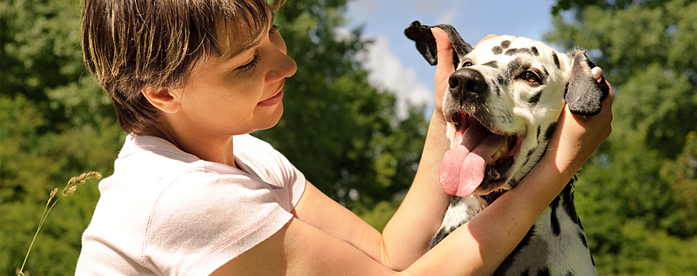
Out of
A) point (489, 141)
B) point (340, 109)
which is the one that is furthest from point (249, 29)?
point (340, 109)

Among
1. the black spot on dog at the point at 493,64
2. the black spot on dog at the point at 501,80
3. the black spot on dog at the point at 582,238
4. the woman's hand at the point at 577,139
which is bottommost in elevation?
the black spot on dog at the point at 582,238

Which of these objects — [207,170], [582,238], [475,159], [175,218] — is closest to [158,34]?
[207,170]

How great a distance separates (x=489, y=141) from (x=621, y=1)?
101 ft

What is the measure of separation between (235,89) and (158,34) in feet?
1.07

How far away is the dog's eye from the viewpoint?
2.27 m

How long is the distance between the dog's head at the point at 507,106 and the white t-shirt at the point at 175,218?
79 centimetres

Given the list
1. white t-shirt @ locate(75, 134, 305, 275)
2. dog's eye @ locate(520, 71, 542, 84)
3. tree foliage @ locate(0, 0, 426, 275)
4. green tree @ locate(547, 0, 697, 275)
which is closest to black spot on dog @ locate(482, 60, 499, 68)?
dog's eye @ locate(520, 71, 542, 84)

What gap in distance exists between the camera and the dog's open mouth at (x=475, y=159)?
6.68ft

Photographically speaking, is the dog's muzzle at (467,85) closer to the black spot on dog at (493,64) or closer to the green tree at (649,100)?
the black spot on dog at (493,64)

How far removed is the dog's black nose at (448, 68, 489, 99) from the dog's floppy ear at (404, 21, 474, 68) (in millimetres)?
448

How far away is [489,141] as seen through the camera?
7.20 feet

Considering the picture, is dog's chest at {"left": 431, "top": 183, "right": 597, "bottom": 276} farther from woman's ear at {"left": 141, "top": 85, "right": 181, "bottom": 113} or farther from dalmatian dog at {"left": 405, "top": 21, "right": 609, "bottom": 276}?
woman's ear at {"left": 141, "top": 85, "right": 181, "bottom": 113}

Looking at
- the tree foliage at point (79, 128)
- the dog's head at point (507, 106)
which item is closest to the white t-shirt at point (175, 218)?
the dog's head at point (507, 106)

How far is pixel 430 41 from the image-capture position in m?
2.66
